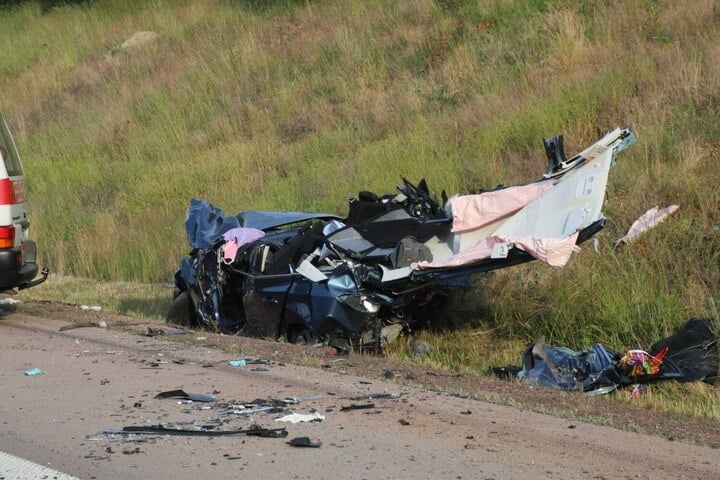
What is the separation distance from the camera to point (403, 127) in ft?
53.4

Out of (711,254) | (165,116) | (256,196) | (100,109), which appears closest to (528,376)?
(711,254)

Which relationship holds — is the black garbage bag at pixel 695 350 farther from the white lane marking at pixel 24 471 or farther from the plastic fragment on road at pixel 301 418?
the white lane marking at pixel 24 471

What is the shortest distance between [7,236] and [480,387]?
5.20m

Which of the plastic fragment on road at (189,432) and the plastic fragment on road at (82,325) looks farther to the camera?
the plastic fragment on road at (82,325)

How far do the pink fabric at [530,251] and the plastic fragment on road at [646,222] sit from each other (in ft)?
6.31

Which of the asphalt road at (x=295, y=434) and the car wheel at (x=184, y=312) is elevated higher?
the asphalt road at (x=295, y=434)

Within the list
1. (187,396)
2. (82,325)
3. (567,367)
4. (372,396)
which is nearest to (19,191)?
(82,325)

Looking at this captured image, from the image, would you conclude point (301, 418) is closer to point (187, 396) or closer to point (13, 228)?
point (187, 396)

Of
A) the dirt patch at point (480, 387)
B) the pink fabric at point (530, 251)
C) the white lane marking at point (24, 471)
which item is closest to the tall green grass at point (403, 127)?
the pink fabric at point (530, 251)

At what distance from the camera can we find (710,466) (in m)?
5.55

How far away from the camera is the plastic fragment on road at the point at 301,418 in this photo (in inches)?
254

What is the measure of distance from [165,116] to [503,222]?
13.0m

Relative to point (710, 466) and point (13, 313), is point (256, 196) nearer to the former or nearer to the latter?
point (13, 313)

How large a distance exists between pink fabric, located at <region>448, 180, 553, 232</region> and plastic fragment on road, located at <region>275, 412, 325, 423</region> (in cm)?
346
